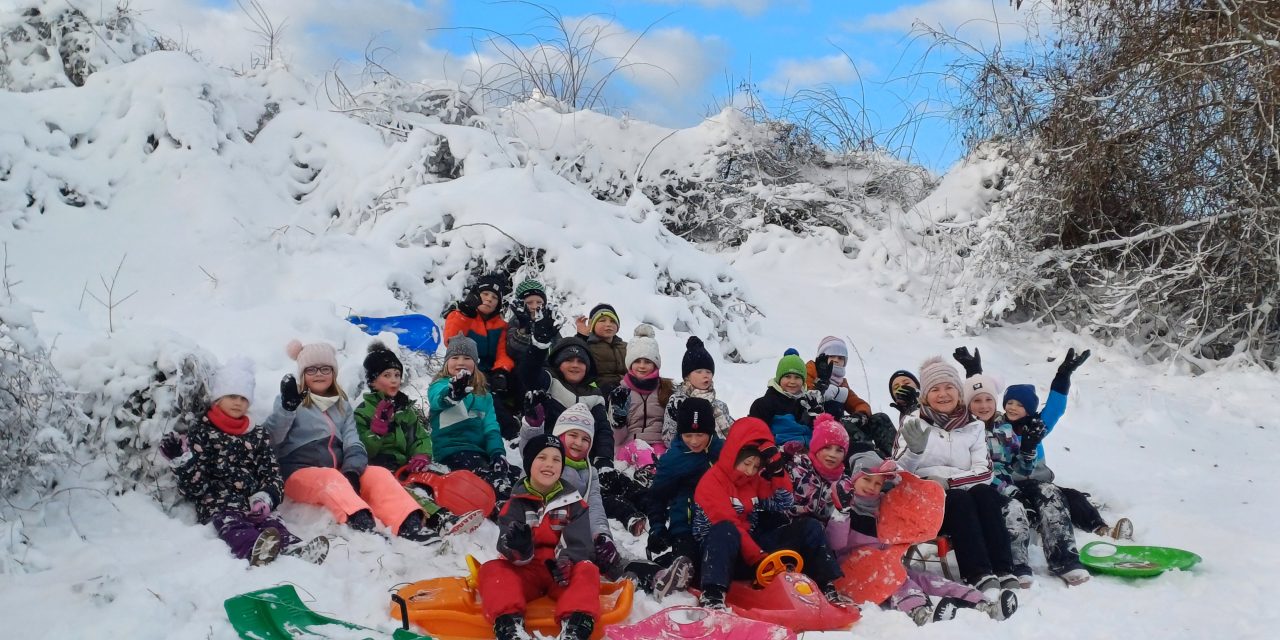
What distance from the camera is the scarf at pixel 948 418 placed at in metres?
4.73

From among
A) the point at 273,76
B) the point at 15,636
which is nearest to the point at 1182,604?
the point at 15,636

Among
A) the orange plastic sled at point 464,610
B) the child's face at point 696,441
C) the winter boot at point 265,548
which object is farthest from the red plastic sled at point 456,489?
the child's face at point 696,441

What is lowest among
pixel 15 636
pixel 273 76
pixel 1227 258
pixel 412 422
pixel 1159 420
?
pixel 15 636

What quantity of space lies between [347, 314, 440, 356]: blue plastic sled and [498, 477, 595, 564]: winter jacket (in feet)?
9.81

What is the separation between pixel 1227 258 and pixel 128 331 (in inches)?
404

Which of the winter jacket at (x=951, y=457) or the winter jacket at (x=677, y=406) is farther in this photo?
the winter jacket at (x=677, y=406)

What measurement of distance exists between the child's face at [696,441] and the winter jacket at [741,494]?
22 centimetres

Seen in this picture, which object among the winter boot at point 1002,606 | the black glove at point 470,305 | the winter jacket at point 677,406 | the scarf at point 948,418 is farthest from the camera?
the black glove at point 470,305

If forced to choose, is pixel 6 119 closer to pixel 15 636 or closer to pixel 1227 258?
pixel 15 636

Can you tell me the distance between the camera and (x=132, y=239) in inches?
281

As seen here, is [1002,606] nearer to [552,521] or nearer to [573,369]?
[552,521]

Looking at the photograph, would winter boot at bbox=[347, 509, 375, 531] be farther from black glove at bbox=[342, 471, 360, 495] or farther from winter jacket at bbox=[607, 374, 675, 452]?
winter jacket at bbox=[607, 374, 675, 452]

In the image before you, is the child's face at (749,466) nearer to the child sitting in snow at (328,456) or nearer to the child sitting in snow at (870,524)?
the child sitting in snow at (870,524)

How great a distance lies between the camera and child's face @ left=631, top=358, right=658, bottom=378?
18.4 feet
